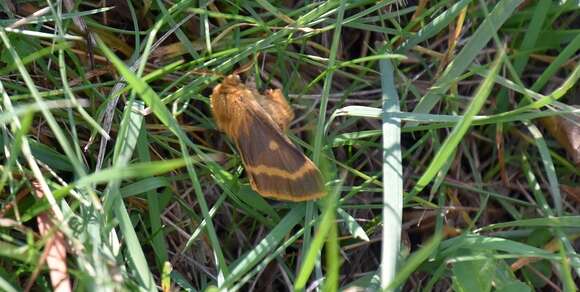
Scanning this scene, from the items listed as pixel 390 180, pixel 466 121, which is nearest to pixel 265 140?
pixel 390 180

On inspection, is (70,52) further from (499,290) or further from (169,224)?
(499,290)

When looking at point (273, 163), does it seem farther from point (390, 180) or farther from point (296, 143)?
point (390, 180)

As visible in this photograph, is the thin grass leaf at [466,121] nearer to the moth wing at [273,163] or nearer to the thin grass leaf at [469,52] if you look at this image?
the moth wing at [273,163]

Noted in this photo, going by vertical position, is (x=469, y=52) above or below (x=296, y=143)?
above

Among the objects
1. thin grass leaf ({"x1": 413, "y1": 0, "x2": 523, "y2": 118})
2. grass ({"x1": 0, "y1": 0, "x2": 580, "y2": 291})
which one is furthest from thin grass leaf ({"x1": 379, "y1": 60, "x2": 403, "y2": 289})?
thin grass leaf ({"x1": 413, "y1": 0, "x2": 523, "y2": 118})

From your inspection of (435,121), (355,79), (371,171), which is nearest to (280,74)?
(355,79)

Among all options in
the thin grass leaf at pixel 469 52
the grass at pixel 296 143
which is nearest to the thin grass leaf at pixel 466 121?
the grass at pixel 296 143
